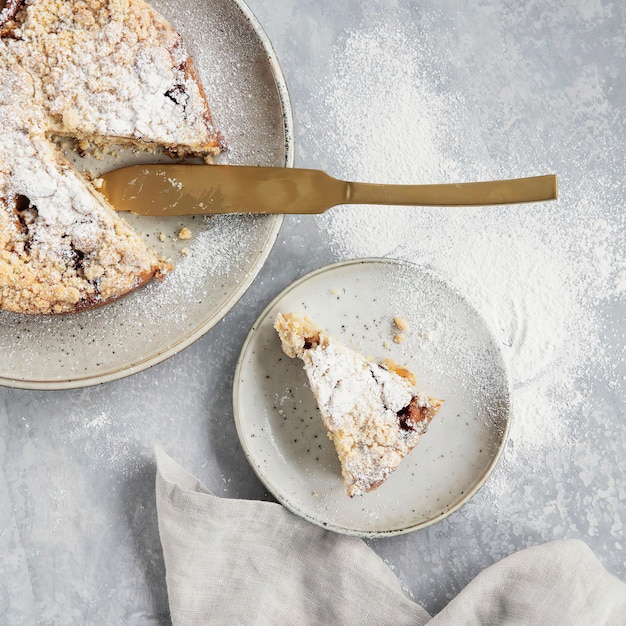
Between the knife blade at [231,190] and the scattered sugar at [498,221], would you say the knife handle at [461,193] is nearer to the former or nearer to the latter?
the knife blade at [231,190]

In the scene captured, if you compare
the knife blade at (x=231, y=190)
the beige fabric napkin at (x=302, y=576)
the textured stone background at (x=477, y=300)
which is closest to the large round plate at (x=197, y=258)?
the knife blade at (x=231, y=190)

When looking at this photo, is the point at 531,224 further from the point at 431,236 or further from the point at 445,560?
the point at 445,560

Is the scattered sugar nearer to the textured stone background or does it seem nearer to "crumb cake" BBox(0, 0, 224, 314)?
the textured stone background

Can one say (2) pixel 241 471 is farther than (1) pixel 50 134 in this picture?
Yes

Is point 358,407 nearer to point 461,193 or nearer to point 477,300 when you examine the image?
point 477,300

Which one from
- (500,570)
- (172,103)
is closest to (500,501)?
(500,570)
